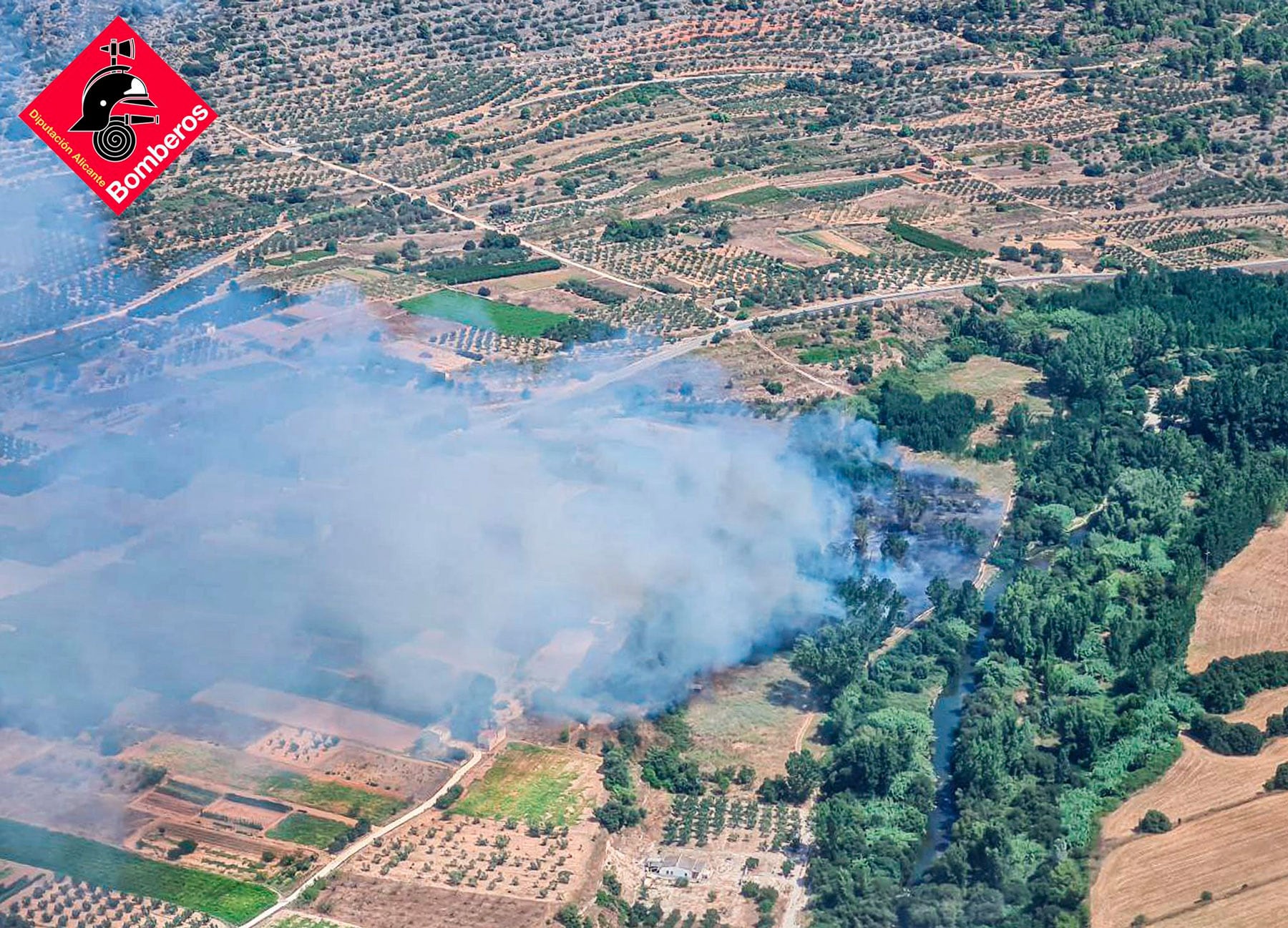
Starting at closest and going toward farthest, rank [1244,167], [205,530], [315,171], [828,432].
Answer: [205,530] < [828,432] < [315,171] < [1244,167]

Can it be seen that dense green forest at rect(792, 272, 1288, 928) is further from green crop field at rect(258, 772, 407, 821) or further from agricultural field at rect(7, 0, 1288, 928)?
green crop field at rect(258, 772, 407, 821)

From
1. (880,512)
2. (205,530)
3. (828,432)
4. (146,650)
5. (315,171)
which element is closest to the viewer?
(146,650)

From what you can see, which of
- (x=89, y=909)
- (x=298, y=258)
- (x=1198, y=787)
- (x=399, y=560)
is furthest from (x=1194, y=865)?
(x=298, y=258)

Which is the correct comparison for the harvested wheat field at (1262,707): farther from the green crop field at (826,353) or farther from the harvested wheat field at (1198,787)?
the green crop field at (826,353)

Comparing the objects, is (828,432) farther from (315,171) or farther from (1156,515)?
(315,171)

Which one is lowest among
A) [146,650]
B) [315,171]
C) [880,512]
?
[880,512]

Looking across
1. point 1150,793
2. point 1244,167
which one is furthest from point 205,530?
point 1244,167
